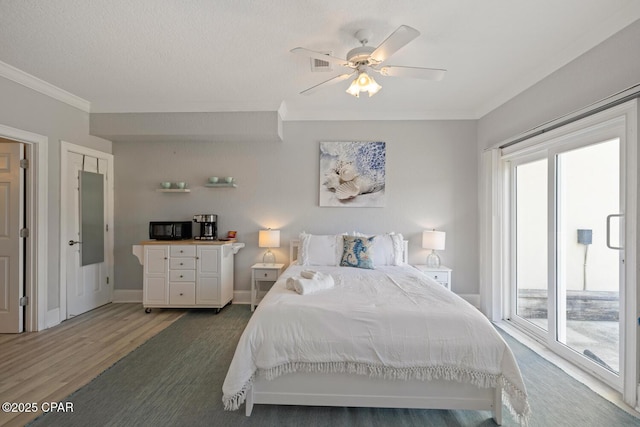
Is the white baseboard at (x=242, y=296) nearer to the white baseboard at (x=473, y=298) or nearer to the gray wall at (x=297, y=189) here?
the gray wall at (x=297, y=189)

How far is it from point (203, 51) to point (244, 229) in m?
2.39

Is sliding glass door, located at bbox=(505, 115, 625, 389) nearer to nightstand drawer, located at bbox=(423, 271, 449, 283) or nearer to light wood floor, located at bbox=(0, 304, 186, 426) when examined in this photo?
nightstand drawer, located at bbox=(423, 271, 449, 283)

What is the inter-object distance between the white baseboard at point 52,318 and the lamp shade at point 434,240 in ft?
15.3

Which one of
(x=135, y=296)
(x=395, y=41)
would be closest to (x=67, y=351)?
(x=135, y=296)

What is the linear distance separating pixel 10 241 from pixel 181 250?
5.60ft

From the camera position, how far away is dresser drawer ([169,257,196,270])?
3.76 m

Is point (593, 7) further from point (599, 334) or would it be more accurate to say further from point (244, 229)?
point (244, 229)

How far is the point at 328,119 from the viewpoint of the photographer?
13.5 ft

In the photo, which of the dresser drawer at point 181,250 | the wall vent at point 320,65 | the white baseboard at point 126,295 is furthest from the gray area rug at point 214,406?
the wall vent at point 320,65

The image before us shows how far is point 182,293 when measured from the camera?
3.75m

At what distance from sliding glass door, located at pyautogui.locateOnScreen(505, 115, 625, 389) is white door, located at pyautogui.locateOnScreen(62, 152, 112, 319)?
5453mm

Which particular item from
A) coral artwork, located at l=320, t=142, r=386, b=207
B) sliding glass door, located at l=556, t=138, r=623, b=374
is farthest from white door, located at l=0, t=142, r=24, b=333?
sliding glass door, located at l=556, t=138, r=623, b=374

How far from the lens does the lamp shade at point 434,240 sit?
373 cm

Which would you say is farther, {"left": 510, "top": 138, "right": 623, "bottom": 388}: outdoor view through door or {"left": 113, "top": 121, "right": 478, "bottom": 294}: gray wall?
{"left": 113, "top": 121, "right": 478, "bottom": 294}: gray wall
